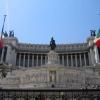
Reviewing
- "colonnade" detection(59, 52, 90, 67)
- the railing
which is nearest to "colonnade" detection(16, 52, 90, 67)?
"colonnade" detection(59, 52, 90, 67)

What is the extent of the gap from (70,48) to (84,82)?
30.6 meters

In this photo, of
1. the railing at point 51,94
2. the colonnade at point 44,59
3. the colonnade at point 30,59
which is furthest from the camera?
the colonnade at point 30,59

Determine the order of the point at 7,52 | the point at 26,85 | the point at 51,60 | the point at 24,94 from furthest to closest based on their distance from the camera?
the point at 7,52 < the point at 51,60 < the point at 26,85 < the point at 24,94

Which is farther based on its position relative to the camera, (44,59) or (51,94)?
(44,59)

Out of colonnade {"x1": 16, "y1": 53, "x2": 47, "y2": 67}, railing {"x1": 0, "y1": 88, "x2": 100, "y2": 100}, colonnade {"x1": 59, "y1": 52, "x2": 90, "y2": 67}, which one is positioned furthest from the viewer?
colonnade {"x1": 16, "y1": 53, "x2": 47, "y2": 67}

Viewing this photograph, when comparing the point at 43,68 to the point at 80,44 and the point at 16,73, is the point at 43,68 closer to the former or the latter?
the point at 16,73

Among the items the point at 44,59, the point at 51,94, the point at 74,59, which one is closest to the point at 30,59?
the point at 44,59

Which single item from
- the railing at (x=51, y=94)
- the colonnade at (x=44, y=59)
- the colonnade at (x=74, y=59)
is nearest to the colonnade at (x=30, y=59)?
the colonnade at (x=44, y=59)

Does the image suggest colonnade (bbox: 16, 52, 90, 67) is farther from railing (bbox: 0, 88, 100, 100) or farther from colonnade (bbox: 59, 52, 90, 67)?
railing (bbox: 0, 88, 100, 100)

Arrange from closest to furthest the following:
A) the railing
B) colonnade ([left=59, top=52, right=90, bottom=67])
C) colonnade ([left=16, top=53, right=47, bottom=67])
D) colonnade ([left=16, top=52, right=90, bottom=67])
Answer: the railing
colonnade ([left=59, top=52, right=90, bottom=67])
colonnade ([left=16, top=52, right=90, bottom=67])
colonnade ([left=16, top=53, right=47, bottom=67])

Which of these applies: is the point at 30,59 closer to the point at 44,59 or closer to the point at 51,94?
the point at 44,59

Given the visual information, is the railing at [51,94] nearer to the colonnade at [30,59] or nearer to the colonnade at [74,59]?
the colonnade at [74,59]

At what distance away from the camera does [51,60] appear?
5391 centimetres

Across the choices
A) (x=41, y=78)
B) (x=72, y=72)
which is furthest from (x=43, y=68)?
(x=72, y=72)
